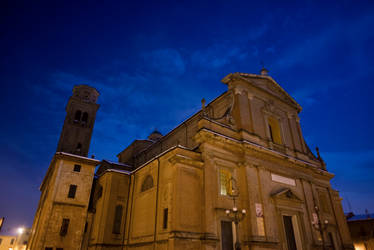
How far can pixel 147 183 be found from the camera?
1845cm

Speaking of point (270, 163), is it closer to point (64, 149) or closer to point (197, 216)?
point (197, 216)

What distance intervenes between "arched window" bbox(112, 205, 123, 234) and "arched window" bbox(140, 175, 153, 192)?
2820 mm

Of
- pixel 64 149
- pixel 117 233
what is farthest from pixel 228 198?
pixel 64 149

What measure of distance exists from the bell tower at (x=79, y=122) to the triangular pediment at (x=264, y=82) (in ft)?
49.8

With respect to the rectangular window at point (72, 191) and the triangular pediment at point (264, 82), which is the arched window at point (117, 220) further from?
the triangular pediment at point (264, 82)

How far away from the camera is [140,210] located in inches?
704

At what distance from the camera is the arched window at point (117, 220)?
62.3ft

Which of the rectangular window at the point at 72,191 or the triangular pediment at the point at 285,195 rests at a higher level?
the rectangular window at the point at 72,191

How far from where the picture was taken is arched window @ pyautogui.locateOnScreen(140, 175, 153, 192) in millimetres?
17984

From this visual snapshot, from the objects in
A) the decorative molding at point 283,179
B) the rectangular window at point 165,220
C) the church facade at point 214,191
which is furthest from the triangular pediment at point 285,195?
the rectangular window at point 165,220

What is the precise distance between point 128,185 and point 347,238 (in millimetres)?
20138

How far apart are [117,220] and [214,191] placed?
9151 millimetres

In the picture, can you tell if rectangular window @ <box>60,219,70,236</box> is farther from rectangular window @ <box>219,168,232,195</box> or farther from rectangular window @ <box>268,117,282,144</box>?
rectangular window @ <box>268,117,282,144</box>

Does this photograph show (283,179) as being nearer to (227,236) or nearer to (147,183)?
(227,236)
